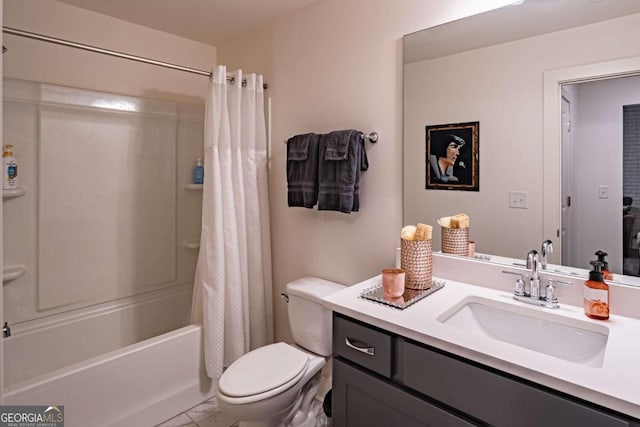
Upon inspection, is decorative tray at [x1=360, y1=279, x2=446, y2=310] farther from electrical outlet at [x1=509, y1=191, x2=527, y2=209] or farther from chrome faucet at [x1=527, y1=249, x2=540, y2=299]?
electrical outlet at [x1=509, y1=191, x2=527, y2=209]

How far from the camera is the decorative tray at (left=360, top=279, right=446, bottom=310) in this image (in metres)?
1.29

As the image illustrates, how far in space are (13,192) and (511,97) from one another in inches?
98.3

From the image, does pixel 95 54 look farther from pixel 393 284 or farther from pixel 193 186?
pixel 393 284

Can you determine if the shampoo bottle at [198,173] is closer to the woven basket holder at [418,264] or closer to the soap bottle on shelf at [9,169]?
the soap bottle on shelf at [9,169]

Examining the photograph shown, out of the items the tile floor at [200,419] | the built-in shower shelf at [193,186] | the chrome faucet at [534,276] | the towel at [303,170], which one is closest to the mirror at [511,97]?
the chrome faucet at [534,276]

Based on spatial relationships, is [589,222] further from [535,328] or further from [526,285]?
[535,328]

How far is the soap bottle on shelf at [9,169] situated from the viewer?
1903 mm

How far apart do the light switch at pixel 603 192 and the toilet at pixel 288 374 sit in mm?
1245

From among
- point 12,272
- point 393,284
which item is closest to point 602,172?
point 393,284

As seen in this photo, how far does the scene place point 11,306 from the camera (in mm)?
2008

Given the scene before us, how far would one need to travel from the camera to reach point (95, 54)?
2273 mm

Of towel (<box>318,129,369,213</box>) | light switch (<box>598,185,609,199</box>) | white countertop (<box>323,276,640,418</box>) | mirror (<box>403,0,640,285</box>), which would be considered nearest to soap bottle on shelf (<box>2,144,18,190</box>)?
towel (<box>318,129,369,213</box>)

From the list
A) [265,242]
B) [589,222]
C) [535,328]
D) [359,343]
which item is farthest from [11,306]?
[589,222]

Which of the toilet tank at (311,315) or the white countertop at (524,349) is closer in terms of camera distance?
the white countertop at (524,349)
